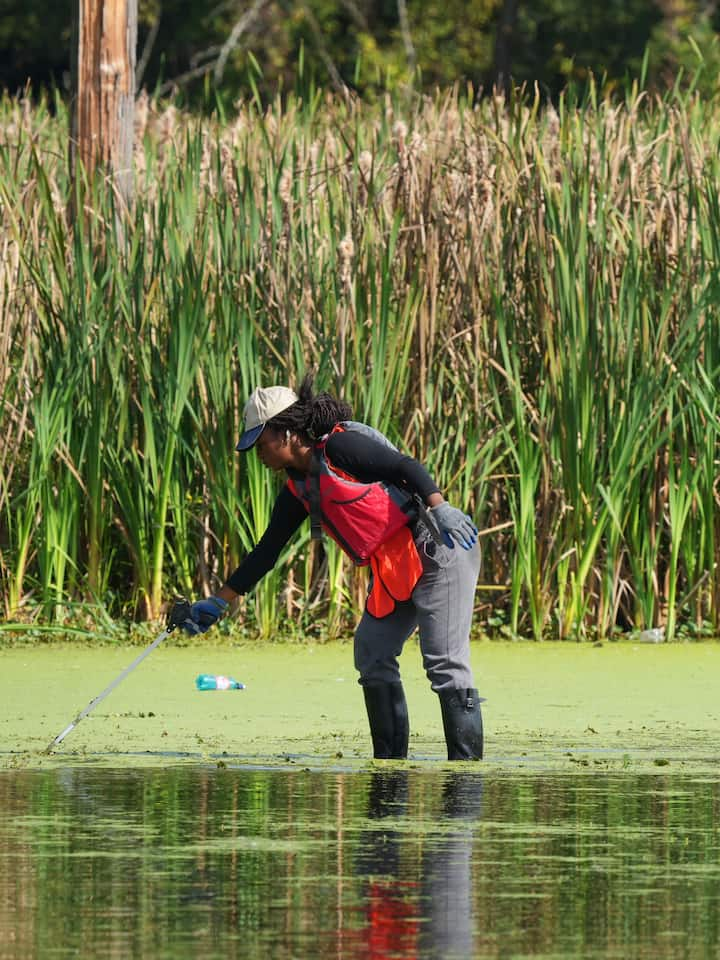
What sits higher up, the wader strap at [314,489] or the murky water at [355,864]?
the wader strap at [314,489]

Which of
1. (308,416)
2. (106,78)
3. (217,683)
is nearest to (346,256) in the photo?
(217,683)

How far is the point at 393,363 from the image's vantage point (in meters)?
8.84

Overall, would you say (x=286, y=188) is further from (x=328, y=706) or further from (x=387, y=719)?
(x=387, y=719)

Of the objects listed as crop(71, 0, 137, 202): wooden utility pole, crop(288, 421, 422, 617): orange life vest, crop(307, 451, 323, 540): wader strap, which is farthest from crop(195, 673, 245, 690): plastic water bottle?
crop(71, 0, 137, 202): wooden utility pole

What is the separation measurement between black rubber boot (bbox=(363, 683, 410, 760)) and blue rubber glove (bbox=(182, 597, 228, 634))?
52cm

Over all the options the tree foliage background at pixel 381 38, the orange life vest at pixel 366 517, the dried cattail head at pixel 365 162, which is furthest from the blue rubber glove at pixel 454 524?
the tree foliage background at pixel 381 38

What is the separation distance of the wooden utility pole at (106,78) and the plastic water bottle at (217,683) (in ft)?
12.1

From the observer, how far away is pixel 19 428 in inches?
361

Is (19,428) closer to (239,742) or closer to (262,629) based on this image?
(262,629)

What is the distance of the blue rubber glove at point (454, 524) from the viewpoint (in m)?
6.07

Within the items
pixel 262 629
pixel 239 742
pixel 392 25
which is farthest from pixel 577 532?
pixel 392 25

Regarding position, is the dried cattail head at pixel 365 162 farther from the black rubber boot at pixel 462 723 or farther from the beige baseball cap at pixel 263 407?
the black rubber boot at pixel 462 723

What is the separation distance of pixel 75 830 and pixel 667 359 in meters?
4.60

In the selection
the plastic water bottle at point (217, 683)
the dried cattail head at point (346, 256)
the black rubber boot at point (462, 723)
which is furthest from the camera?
the dried cattail head at point (346, 256)
